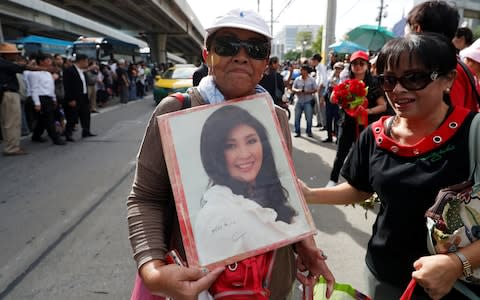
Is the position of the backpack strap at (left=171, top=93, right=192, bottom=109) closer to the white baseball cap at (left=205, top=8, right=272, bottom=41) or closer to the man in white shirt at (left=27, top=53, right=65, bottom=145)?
the white baseball cap at (left=205, top=8, right=272, bottom=41)

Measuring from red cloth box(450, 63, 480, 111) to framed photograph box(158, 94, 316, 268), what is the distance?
138cm

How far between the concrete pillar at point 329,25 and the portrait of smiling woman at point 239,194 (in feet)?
41.1

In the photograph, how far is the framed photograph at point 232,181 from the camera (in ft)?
3.20

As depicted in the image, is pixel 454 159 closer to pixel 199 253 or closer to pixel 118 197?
pixel 199 253

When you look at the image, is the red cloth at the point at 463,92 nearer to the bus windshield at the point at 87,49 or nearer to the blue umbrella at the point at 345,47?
the blue umbrella at the point at 345,47

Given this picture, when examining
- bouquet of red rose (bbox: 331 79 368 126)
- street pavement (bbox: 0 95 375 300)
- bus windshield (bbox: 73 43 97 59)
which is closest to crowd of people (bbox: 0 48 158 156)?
street pavement (bbox: 0 95 375 300)

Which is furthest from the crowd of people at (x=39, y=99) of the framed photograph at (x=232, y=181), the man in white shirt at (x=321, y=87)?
the framed photograph at (x=232, y=181)

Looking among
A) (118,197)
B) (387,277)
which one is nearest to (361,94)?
(387,277)

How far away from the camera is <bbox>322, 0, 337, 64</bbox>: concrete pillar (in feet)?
41.5

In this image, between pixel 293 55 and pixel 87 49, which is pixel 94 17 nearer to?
pixel 87 49

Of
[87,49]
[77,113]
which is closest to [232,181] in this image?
[77,113]

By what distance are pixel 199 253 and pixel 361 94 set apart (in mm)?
3342

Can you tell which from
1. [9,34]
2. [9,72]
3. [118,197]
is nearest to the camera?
[118,197]

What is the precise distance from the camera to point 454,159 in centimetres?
117
